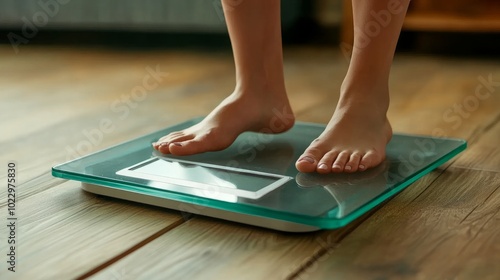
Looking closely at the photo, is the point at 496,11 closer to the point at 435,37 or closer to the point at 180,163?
the point at 435,37

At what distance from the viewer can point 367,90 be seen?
1137 millimetres

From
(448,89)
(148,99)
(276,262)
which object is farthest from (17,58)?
(276,262)

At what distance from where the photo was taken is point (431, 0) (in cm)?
262

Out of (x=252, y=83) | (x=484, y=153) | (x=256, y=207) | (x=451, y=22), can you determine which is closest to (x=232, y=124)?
(x=252, y=83)

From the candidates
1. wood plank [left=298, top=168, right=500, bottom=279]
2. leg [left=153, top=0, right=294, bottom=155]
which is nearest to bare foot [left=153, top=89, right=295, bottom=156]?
leg [left=153, top=0, right=294, bottom=155]

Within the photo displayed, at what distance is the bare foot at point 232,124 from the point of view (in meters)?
1.17

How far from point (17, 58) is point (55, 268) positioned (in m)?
1.68

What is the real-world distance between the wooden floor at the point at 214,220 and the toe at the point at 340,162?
0.08 m

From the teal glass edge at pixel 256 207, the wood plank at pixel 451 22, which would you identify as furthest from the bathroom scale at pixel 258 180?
the wood plank at pixel 451 22

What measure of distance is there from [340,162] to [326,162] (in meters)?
0.02

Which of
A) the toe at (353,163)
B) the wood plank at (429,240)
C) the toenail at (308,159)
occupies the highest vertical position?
the toenail at (308,159)

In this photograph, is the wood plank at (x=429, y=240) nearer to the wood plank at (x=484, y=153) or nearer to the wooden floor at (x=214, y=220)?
the wooden floor at (x=214, y=220)

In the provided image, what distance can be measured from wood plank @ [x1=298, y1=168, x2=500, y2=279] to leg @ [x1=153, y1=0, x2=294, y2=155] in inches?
11.6

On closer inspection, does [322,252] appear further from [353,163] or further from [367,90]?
[367,90]
